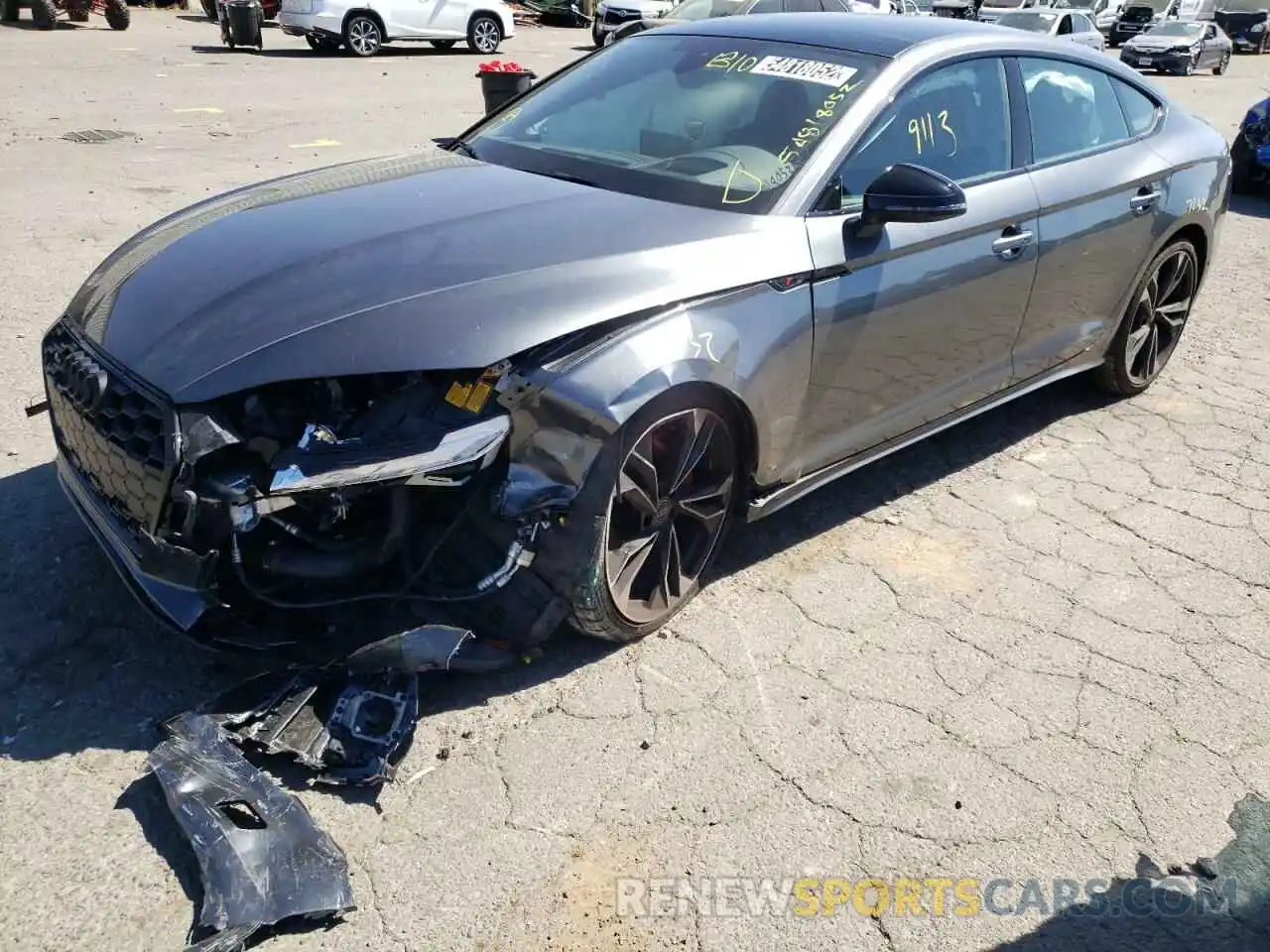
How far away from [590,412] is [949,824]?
54.9 inches

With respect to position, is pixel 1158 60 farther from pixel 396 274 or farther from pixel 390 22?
pixel 396 274

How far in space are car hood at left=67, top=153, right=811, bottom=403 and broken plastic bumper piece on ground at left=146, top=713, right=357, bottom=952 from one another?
2.90ft

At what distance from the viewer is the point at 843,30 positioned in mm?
4016

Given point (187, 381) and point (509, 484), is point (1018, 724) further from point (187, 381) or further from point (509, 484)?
point (187, 381)

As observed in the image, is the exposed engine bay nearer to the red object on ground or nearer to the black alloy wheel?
the black alloy wheel

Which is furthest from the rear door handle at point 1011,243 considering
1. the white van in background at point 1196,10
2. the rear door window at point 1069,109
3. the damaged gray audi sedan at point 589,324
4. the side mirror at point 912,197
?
the white van in background at point 1196,10

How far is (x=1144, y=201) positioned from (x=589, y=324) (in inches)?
122

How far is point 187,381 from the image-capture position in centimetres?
266

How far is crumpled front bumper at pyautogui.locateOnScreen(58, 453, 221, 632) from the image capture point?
8.68 feet

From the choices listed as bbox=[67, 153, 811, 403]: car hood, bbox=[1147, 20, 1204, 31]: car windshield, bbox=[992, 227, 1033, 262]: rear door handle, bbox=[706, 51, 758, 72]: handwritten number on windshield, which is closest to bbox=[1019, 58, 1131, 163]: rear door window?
bbox=[992, 227, 1033, 262]: rear door handle

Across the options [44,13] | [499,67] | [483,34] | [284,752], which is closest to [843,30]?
[499,67]

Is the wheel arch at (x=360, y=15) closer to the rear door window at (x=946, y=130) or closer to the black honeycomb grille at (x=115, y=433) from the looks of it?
the rear door window at (x=946, y=130)

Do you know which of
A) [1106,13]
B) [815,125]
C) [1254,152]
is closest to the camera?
[815,125]

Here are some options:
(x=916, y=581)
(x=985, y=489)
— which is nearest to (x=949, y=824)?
(x=916, y=581)
